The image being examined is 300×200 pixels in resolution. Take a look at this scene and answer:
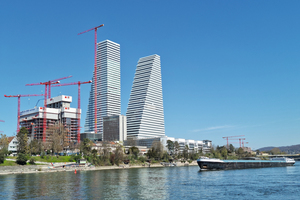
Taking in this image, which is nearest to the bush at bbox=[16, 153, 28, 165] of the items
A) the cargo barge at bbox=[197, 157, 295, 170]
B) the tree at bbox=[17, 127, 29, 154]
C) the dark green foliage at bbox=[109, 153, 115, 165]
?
the tree at bbox=[17, 127, 29, 154]

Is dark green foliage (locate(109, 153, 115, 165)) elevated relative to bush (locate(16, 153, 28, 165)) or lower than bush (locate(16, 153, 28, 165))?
lower

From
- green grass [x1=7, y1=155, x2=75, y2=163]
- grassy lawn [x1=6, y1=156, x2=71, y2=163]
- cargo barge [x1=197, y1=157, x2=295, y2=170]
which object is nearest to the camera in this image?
cargo barge [x1=197, y1=157, x2=295, y2=170]

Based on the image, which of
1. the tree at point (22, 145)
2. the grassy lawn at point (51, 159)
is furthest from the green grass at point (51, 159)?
the tree at point (22, 145)

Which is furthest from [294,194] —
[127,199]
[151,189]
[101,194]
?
[101,194]

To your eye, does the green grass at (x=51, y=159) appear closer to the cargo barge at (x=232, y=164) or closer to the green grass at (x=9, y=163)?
the green grass at (x=9, y=163)

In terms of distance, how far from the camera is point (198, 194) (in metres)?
60.5

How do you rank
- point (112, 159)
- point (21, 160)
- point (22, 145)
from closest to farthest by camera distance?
point (21, 160)
point (22, 145)
point (112, 159)

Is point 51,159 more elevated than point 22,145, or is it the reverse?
point 22,145

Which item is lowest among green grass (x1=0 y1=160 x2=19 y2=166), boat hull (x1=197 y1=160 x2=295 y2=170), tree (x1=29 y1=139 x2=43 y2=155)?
boat hull (x1=197 y1=160 x2=295 y2=170)

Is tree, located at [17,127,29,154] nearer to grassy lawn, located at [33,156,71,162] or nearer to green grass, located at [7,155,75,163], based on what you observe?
green grass, located at [7,155,75,163]

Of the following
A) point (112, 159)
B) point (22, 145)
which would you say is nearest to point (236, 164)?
point (112, 159)

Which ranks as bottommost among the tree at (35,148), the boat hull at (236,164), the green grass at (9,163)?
the boat hull at (236,164)

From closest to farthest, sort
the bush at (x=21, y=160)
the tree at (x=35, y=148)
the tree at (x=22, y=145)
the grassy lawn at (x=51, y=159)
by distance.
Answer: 1. the bush at (x=21, y=160)
2. the grassy lawn at (x=51, y=159)
3. the tree at (x=22, y=145)
4. the tree at (x=35, y=148)

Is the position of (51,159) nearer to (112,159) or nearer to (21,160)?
(21,160)
